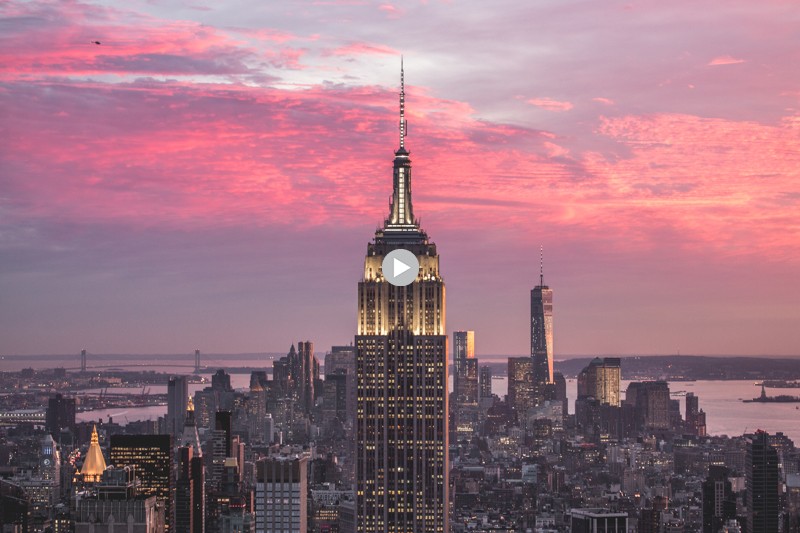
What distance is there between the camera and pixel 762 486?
10319 cm

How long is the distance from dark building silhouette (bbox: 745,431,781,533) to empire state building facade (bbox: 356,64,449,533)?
38302mm

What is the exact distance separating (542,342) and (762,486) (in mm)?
73255

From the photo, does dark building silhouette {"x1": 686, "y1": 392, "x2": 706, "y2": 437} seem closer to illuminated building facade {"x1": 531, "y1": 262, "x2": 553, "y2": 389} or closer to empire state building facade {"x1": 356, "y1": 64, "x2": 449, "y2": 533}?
illuminated building facade {"x1": 531, "y1": 262, "x2": 553, "y2": 389}

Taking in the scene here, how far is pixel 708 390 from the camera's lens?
138125mm

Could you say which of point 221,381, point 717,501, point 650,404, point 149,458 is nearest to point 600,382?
point 650,404

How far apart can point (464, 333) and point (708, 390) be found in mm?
22808

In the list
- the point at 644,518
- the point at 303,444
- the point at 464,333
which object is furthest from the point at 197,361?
the point at 644,518

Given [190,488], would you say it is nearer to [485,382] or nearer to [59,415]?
[59,415]

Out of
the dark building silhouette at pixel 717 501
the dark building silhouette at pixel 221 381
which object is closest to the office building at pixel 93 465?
the dark building silhouette at pixel 717 501

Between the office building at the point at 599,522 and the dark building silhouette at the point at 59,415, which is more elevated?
the dark building silhouette at the point at 59,415

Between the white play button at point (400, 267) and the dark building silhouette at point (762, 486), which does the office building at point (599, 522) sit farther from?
the white play button at point (400, 267)

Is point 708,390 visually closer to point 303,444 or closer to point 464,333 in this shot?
point 464,333

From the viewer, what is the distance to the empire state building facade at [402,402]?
210ft

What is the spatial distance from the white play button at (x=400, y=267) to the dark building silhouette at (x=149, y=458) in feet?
82.7
